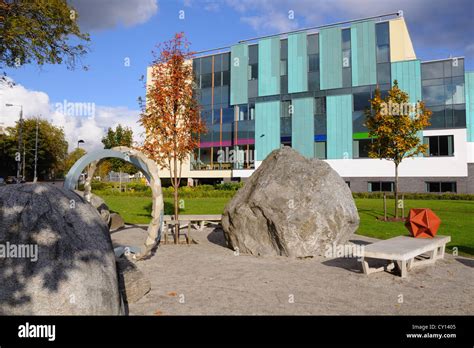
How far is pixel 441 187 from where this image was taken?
106 ft

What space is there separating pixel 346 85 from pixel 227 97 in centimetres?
1312

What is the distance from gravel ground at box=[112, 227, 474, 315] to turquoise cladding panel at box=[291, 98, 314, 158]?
27.2 meters

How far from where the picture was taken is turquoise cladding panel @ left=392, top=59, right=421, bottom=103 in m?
32.3

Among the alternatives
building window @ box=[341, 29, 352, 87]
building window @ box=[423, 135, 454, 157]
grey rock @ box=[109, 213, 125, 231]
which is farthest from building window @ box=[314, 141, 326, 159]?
grey rock @ box=[109, 213, 125, 231]

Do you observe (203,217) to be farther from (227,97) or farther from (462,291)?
A: (227,97)

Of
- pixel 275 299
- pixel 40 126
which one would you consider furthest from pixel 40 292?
pixel 40 126

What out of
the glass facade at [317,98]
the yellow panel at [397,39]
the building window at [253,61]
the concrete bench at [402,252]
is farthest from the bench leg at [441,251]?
the building window at [253,61]

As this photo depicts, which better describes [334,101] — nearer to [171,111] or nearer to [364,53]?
[364,53]

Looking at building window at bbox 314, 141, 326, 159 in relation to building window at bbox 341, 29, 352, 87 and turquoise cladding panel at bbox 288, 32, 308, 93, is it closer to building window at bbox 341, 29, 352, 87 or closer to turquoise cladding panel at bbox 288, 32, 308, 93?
turquoise cladding panel at bbox 288, 32, 308, 93

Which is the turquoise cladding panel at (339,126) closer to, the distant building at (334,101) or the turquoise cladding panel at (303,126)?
the distant building at (334,101)

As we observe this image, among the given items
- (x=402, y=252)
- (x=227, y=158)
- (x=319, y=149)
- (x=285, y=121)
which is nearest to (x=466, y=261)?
(x=402, y=252)

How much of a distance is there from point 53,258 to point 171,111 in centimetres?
997
